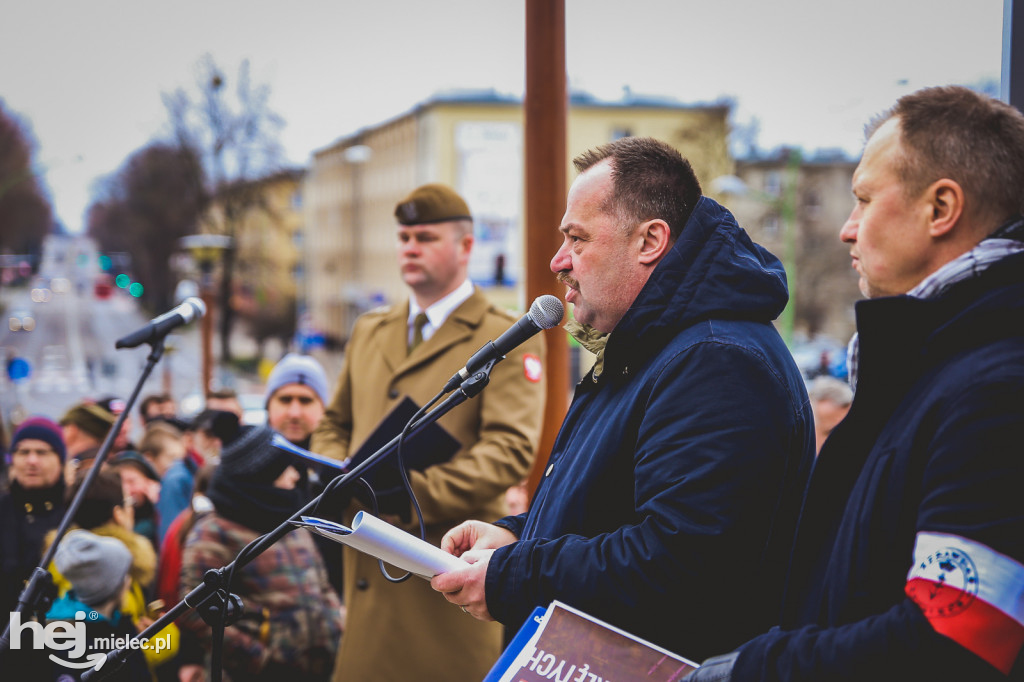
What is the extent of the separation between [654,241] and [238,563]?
1.24 meters

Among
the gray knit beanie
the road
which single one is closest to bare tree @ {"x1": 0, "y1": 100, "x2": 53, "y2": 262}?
the road

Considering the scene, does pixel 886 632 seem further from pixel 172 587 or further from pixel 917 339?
pixel 172 587

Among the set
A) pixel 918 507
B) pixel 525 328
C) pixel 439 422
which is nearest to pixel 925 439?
pixel 918 507

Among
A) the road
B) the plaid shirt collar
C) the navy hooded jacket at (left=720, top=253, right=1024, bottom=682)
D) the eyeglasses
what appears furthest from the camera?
the road

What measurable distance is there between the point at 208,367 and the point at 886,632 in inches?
780

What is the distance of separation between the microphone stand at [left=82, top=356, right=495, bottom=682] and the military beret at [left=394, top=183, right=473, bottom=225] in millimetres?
1451

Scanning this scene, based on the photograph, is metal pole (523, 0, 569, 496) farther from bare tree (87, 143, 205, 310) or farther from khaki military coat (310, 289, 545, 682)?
bare tree (87, 143, 205, 310)

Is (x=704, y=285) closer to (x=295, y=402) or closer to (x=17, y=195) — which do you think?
(x=295, y=402)

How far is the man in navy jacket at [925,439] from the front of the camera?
1267mm

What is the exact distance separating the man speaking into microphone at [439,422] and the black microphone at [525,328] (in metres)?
0.84

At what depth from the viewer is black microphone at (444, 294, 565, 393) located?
2064 millimetres

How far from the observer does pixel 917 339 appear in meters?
1.50

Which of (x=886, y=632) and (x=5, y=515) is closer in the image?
(x=886, y=632)

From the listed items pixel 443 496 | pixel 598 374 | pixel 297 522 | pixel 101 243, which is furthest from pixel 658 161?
pixel 101 243
